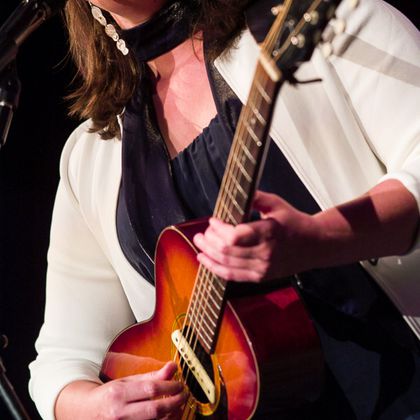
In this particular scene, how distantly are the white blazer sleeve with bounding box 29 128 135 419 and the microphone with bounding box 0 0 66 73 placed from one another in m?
0.66

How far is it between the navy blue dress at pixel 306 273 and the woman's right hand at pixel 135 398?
0.82 ft

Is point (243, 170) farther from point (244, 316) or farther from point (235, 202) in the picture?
point (244, 316)

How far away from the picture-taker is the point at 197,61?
5.23ft

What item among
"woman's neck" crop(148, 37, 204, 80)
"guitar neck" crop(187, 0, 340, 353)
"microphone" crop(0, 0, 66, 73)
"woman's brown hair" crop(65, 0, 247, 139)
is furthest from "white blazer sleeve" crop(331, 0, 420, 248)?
"woman's brown hair" crop(65, 0, 247, 139)

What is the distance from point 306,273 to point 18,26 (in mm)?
648

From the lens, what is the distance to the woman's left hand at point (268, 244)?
3.05ft

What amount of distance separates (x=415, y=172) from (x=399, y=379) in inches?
14.7

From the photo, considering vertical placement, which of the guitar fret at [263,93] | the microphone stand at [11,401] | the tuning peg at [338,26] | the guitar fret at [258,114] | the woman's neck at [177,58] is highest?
the tuning peg at [338,26]

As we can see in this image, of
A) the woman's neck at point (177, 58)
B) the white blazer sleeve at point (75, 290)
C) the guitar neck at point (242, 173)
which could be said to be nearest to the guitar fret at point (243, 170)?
the guitar neck at point (242, 173)

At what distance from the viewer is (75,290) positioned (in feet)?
6.09

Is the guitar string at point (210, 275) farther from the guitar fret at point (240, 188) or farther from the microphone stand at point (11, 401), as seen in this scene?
the microphone stand at point (11, 401)

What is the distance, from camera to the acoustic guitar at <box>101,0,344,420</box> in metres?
0.93

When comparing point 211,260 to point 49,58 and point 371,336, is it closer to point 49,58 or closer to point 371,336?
point 371,336

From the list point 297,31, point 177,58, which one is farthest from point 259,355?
point 177,58
